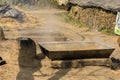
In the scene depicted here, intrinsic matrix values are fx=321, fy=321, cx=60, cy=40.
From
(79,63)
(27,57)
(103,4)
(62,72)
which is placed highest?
(103,4)

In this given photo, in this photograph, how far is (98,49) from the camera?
11195 mm

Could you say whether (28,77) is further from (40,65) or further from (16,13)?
(16,13)

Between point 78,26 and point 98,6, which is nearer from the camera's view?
point 98,6

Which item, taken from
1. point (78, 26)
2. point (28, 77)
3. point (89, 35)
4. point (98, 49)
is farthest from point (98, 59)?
point (78, 26)

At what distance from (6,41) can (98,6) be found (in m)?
8.37

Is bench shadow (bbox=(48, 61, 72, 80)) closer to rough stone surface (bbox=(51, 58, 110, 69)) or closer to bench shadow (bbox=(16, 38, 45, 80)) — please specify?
rough stone surface (bbox=(51, 58, 110, 69))

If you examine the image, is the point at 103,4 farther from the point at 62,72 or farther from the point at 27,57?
the point at 62,72

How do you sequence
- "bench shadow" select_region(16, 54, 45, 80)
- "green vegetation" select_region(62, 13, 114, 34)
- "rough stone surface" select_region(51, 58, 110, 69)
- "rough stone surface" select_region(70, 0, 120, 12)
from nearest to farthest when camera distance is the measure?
"bench shadow" select_region(16, 54, 45, 80), "rough stone surface" select_region(51, 58, 110, 69), "rough stone surface" select_region(70, 0, 120, 12), "green vegetation" select_region(62, 13, 114, 34)

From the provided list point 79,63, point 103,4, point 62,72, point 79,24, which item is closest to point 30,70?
point 62,72

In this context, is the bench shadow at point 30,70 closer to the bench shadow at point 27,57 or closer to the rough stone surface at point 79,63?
the bench shadow at point 27,57

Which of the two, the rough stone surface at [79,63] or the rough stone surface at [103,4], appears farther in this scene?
the rough stone surface at [103,4]

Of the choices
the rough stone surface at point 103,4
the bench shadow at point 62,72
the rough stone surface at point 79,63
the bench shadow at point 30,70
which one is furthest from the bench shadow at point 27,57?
the rough stone surface at point 103,4

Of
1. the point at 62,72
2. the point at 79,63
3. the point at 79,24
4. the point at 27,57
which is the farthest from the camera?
the point at 79,24

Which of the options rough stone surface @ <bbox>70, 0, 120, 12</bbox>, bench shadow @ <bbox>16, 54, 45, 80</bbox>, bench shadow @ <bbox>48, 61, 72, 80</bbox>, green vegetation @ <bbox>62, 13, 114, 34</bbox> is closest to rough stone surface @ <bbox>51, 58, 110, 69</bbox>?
bench shadow @ <bbox>48, 61, 72, 80</bbox>
